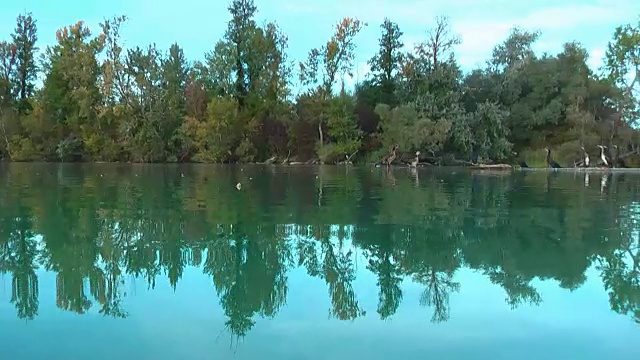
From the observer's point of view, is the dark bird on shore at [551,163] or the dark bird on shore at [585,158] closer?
the dark bird on shore at [585,158]

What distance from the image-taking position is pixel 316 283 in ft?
26.1

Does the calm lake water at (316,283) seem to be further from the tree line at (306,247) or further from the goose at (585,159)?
the goose at (585,159)

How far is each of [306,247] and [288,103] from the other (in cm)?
4402

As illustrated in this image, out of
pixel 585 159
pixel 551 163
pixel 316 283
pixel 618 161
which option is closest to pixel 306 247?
pixel 316 283

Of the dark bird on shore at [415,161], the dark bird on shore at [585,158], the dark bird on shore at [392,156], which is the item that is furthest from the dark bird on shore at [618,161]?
the dark bird on shore at [392,156]

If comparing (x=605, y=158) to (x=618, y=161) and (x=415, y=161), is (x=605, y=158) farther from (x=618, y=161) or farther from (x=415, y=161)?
(x=415, y=161)

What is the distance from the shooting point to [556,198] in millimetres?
18594

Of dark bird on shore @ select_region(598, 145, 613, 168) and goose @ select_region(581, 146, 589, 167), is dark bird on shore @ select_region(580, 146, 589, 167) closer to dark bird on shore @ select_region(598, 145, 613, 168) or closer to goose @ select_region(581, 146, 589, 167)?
goose @ select_region(581, 146, 589, 167)

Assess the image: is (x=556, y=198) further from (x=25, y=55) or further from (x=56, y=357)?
(x=25, y=55)

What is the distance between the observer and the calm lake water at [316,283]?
558 cm

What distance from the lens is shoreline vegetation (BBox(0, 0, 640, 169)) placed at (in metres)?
44.5

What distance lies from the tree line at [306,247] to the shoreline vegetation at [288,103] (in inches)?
1107

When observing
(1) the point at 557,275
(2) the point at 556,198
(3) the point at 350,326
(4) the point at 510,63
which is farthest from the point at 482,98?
(3) the point at 350,326

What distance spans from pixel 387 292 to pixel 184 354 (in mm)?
3073
